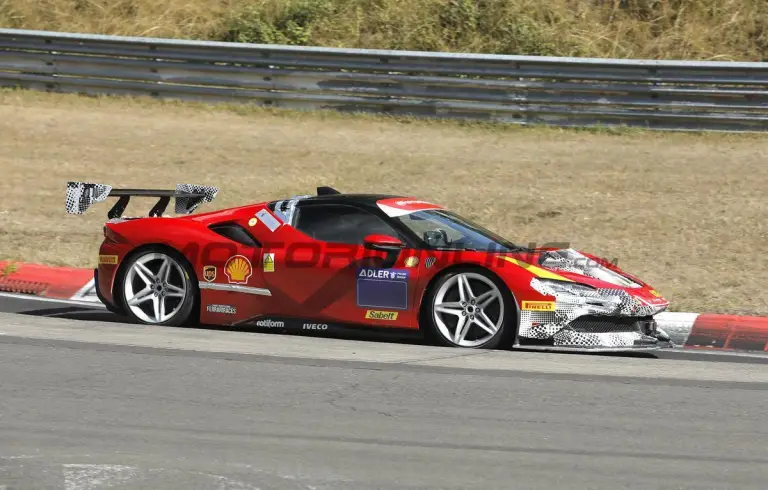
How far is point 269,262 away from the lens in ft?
27.9

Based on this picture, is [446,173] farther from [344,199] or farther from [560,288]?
[560,288]

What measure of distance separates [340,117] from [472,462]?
12246mm

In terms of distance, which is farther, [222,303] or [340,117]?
[340,117]

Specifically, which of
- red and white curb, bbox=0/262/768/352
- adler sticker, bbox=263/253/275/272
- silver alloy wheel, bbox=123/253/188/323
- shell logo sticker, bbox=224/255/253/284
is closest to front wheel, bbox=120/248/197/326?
silver alloy wheel, bbox=123/253/188/323

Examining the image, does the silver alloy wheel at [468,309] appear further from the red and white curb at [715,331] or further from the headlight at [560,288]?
the red and white curb at [715,331]

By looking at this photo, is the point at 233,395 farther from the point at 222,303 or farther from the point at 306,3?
the point at 306,3

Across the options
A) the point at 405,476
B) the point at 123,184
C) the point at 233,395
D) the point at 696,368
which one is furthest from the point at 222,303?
the point at 123,184

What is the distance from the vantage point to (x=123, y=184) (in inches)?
572

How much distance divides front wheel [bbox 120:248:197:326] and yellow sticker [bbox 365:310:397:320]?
4.68ft

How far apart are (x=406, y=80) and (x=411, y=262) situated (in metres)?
8.38

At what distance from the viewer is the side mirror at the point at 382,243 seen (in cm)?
809

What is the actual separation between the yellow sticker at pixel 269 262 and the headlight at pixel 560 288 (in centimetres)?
195

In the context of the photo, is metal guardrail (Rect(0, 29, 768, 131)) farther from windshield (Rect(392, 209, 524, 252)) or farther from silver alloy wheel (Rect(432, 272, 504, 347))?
silver alloy wheel (Rect(432, 272, 504, 347))

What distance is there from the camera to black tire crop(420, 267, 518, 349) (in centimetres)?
798
